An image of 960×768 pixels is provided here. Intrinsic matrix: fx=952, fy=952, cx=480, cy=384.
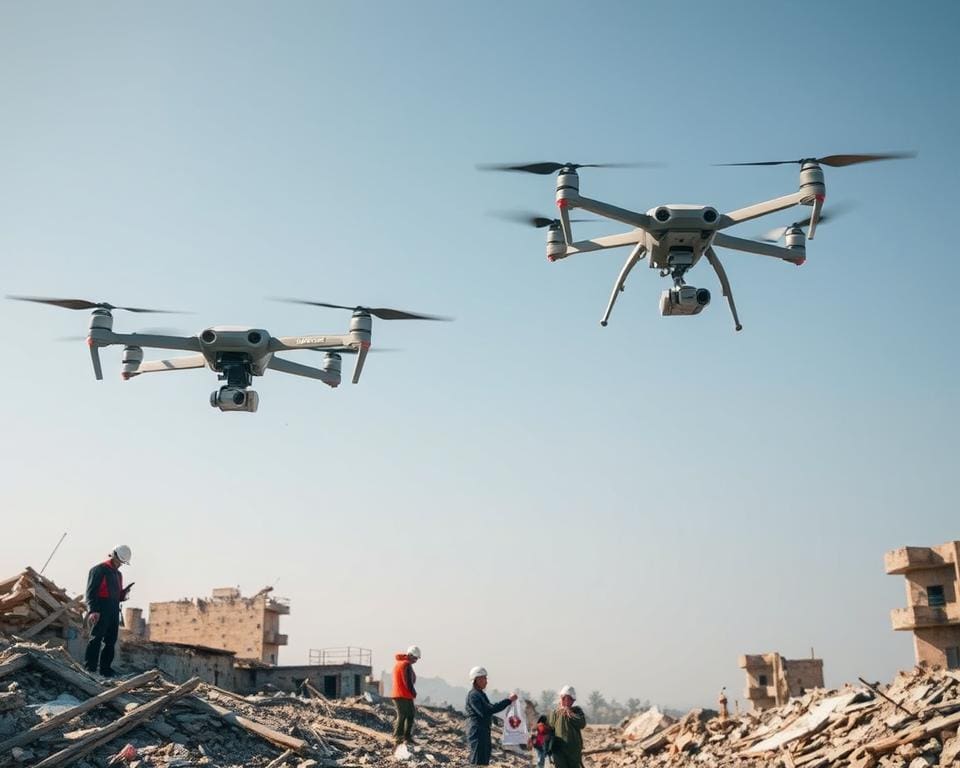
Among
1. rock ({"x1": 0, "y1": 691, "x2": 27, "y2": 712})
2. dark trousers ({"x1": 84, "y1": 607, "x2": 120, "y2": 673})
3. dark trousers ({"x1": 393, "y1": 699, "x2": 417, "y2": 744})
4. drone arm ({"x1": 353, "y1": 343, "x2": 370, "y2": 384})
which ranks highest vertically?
drone arm ({"x1": 353, "y1": 343, "x2": 370, "y2": 384})

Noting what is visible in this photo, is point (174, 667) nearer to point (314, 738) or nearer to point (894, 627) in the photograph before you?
point (314, 738)

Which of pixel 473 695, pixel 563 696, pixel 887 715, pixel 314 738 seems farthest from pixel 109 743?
pixel 887 715

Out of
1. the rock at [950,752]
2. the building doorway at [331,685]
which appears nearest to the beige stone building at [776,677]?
the building doorway at [331,685]

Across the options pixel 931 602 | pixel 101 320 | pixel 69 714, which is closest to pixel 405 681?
pixel 69 714

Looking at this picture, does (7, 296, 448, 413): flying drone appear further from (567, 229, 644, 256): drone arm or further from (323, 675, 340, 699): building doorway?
(323, 675, 340, 699): building doorway

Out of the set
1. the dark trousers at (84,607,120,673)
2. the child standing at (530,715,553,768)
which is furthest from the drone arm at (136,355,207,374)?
the child standing at (530,715,553,768)

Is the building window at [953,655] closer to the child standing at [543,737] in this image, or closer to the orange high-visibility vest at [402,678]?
A: the child standing at [543,737]
